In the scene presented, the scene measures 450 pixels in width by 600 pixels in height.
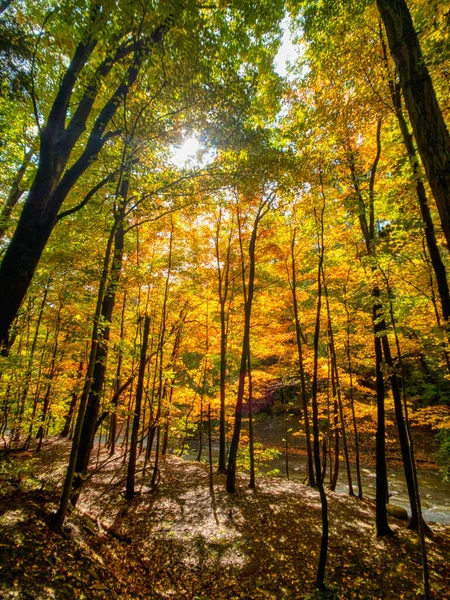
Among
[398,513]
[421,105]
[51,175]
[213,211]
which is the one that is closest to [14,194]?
[213,211]

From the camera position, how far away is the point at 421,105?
2.66 metres

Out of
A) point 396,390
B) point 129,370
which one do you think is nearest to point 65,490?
point 129,370

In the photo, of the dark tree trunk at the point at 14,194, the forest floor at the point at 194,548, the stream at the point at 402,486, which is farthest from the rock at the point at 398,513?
the dark tree trunk at the point at 14,194

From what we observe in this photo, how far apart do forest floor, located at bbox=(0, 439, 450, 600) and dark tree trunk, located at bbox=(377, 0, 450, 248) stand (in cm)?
600

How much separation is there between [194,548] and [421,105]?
8.19 metres

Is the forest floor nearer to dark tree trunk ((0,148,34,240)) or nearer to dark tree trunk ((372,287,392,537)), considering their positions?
dark tree trunk ((372,287,392,537))

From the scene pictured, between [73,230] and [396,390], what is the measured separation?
10.5 meters

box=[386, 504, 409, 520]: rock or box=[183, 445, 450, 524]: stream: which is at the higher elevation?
box=[386, 504, 409, 520]: rock

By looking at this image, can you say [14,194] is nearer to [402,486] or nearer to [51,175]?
[51,175]

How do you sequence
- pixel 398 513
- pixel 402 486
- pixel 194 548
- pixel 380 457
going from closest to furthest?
pixel 194 548 < pixel 380 457 < pixel 398 513 < pixel 402 486

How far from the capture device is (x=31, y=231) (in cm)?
393

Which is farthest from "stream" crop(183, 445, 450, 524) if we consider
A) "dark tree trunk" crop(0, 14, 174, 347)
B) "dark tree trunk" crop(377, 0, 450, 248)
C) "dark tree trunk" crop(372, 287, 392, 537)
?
"dark tree trunk" crop(0, 14, 174, 347)

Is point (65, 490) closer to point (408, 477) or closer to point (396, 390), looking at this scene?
point (396, 390)

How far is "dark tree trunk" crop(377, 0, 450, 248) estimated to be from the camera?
245 centimetres
